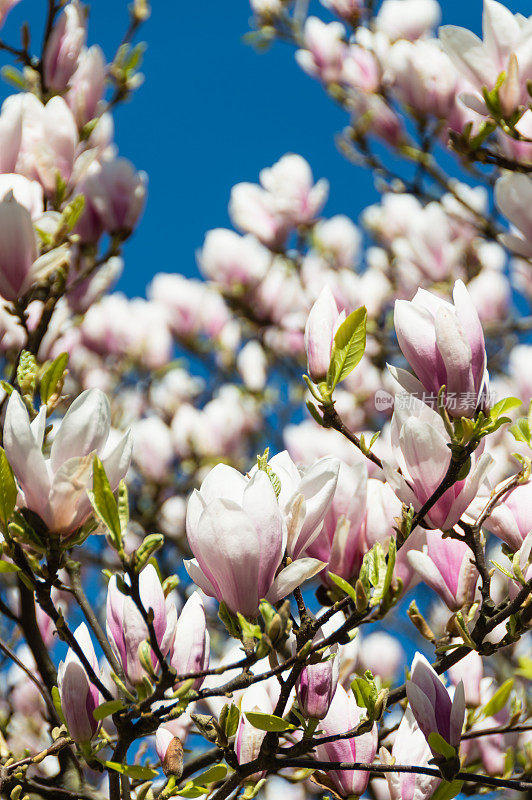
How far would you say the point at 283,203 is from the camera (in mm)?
3551

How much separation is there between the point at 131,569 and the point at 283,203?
304 centimetres

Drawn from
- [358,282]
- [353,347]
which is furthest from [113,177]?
[358,282]

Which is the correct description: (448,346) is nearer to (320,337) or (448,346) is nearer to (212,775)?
(320,337)

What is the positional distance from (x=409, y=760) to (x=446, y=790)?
0.05 m

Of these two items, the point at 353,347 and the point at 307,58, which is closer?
the point at 353,347

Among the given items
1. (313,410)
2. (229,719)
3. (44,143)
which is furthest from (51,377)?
(44,143)

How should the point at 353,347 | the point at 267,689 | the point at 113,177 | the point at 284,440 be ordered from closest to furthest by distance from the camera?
1. the point at 353,347
2. the point at 267,689
3. the point at 113,177
4. the point at 284,440

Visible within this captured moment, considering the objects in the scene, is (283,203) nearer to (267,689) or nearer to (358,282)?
(358,282)

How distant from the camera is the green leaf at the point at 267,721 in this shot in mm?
800

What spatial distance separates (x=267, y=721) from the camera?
0.81m

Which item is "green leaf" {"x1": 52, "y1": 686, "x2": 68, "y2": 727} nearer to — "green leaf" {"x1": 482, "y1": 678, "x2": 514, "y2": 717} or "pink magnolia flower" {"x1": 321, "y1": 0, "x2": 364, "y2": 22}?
"green leaf" {"x1": 482, "y1": 678, "x2": 514, "y2": 717}

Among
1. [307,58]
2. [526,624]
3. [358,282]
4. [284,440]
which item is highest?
[307,58]

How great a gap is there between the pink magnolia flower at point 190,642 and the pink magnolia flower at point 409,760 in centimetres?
24

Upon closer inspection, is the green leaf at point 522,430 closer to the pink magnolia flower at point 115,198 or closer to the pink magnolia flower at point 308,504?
the pink magnolia flower at point 308,504
